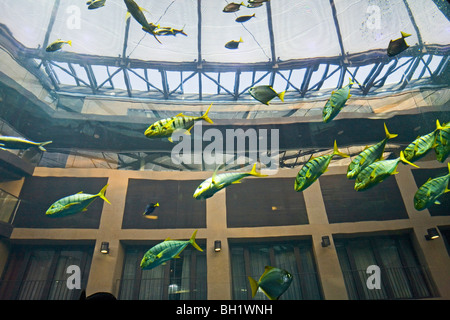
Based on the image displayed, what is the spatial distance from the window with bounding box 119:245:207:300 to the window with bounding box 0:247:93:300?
5.26ft

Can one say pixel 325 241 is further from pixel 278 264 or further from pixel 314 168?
pixel 314 168

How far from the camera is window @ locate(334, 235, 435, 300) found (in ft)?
27.0

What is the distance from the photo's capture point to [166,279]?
8.61 metres

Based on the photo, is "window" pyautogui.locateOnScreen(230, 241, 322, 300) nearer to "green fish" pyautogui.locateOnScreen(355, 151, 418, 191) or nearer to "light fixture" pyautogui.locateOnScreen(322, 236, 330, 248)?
"light fixture" pyautogui.locateOnScreen(322, 236, 330, 248)

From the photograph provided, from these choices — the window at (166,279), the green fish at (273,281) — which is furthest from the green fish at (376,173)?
the window at (166,279)

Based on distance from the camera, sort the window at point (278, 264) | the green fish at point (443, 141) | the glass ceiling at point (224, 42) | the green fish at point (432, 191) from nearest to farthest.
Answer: the green fish at point (443, 141), the green fish at point (432, 191), the window at point (278, 264), the glass ceiling at point (224, 42)

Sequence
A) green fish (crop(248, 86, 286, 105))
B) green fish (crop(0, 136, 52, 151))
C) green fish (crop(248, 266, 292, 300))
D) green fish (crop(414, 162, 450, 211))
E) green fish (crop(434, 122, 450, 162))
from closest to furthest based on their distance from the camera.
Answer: green fish (crop(248, 266, 292, 300)) → green fish (crop(434, 122, 450, 162)) → green fish (crop(414, 162, 450, 211)) → green fish (crop(248, 86, 286, 105)) → green fish (crop(0, 136, 52, 151))

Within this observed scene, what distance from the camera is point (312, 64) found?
11.8m

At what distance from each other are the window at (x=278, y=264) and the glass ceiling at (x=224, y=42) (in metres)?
9.19
